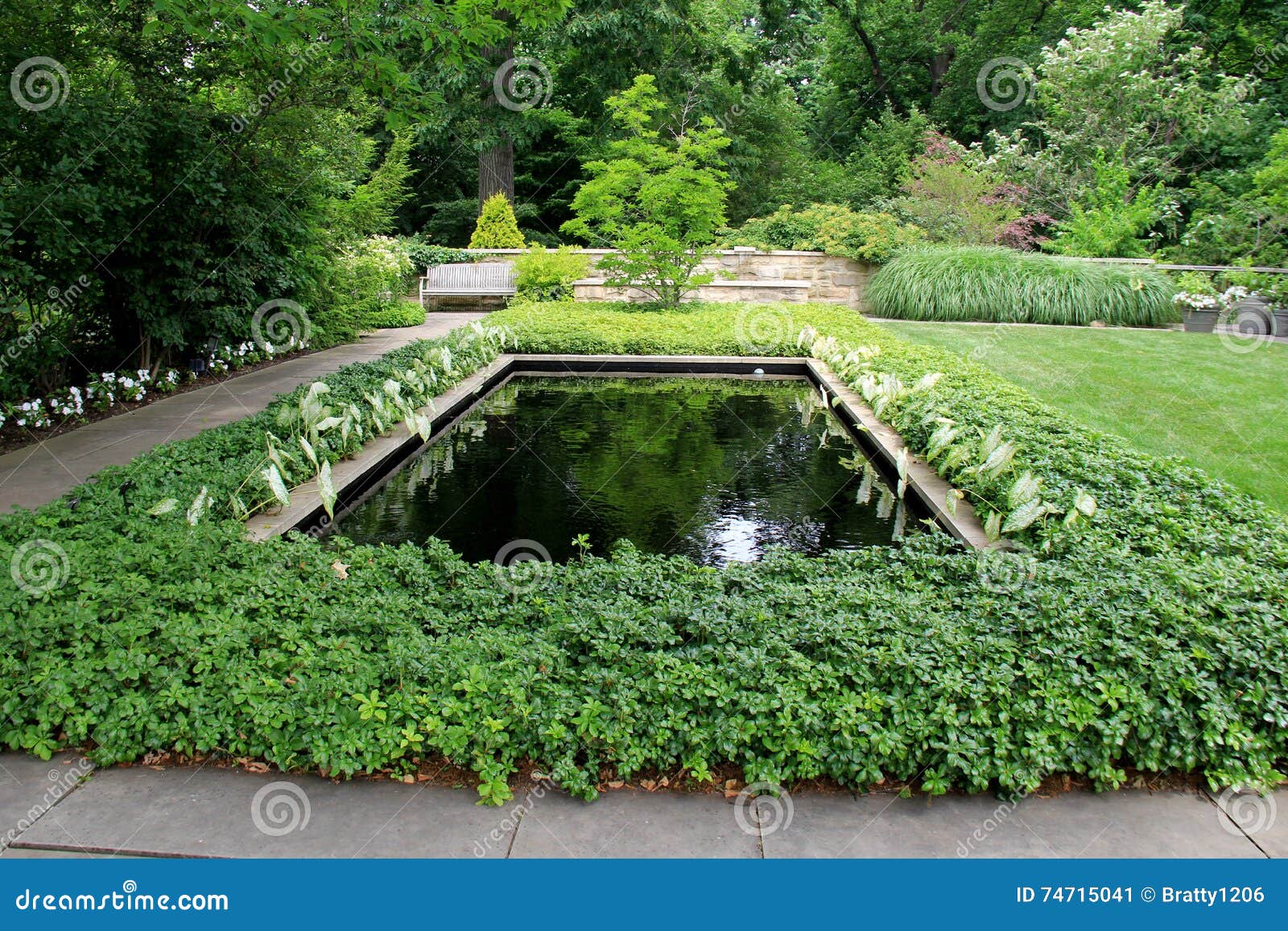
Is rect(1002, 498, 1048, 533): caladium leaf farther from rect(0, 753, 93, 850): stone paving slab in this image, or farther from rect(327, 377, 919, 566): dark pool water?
rect(0, 753, 93, 850): stone paving slab

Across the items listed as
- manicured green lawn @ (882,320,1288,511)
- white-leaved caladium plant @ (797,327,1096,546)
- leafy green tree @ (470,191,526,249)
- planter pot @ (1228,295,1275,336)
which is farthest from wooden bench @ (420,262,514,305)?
planter pot @ (1228,295,1275,336)

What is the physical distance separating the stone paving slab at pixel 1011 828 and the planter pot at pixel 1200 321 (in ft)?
35.4

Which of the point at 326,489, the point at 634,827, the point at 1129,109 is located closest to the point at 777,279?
the point at 1129,109

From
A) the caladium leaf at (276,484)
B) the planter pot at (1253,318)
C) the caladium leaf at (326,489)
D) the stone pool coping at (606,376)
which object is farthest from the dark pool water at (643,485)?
the planter pot at (1253,318)

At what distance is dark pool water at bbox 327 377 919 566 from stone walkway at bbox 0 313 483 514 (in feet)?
5.01

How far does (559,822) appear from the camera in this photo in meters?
2.29

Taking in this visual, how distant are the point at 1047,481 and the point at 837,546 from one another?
1108mm

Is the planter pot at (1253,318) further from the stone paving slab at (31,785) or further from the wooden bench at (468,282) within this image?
the stone paving slab at (31,785)

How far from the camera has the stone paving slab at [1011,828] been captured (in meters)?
2.20

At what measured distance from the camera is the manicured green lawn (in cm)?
569

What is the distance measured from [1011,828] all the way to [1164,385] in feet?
21.6

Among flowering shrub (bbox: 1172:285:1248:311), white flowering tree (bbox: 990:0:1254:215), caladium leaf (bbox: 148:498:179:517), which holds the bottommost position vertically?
caladium leaf (bbox: 148:498:179:517)

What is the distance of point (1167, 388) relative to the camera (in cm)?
751
